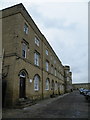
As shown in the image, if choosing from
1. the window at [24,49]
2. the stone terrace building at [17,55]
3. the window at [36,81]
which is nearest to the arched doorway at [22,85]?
the stone terrace building at [17,55]

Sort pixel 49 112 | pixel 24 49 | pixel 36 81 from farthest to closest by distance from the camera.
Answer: pixel 36 81 < pixel 24 49 < pixel 49 112

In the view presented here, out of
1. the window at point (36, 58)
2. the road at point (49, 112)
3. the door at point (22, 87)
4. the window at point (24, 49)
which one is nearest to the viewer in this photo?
the road at point (49, 112)

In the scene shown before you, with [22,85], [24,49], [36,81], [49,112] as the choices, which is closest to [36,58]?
[36,81]

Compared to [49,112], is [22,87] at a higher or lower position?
higher

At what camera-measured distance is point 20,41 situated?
1564 centimetres

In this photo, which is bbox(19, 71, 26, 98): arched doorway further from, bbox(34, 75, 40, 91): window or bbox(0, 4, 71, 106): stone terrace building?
bbox(34, 75, 40, 91): window

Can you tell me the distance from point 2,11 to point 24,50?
521 cm

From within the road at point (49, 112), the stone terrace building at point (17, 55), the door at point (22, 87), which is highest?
the stone terrace building at point (17, 55)

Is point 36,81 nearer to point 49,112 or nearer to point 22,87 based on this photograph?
point 22,87

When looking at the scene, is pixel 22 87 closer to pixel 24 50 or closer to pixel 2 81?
pixel 2 81

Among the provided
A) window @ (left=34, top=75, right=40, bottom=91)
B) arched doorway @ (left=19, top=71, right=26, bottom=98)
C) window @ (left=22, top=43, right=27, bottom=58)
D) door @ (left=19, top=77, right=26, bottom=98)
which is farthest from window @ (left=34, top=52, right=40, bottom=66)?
door @ (left=19, top=77, right=26, bottom=98)

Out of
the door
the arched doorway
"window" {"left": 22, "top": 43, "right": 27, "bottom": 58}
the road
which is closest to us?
the road

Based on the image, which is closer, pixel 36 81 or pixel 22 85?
pixel 22 85

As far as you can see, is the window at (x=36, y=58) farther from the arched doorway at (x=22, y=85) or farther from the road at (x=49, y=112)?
the road at (x=49, y=112)
